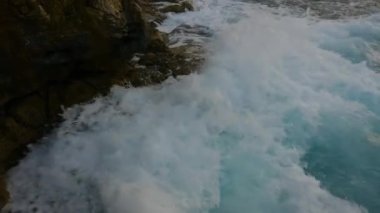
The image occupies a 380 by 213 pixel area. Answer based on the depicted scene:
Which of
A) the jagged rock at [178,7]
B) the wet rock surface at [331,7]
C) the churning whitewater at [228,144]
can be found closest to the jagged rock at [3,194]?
the churning whitewater at [228,144]

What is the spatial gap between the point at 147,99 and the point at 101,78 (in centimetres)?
86

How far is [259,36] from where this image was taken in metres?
11.4

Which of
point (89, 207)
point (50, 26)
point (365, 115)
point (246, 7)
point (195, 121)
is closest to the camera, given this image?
point (89, 207)

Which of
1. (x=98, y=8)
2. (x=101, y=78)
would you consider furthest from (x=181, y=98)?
(x=98, y=8)

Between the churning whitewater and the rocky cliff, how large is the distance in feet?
0.93

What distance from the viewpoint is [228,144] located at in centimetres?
812

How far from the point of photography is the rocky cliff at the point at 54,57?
23.4 feet

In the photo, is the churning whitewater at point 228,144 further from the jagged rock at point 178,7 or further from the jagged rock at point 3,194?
the jagged rock at point 178,7

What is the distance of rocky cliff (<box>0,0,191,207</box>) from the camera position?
714 centimetres

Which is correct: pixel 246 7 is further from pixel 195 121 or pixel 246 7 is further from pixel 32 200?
pixel 32 200

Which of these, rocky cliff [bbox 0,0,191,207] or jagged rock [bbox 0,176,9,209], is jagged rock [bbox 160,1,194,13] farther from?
jagged rock [bbox 0,176,9,209]

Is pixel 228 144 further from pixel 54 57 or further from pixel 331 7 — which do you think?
pixel 331 7

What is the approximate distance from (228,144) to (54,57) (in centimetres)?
302

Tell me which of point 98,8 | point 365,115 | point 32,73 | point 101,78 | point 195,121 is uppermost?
point 98,8
